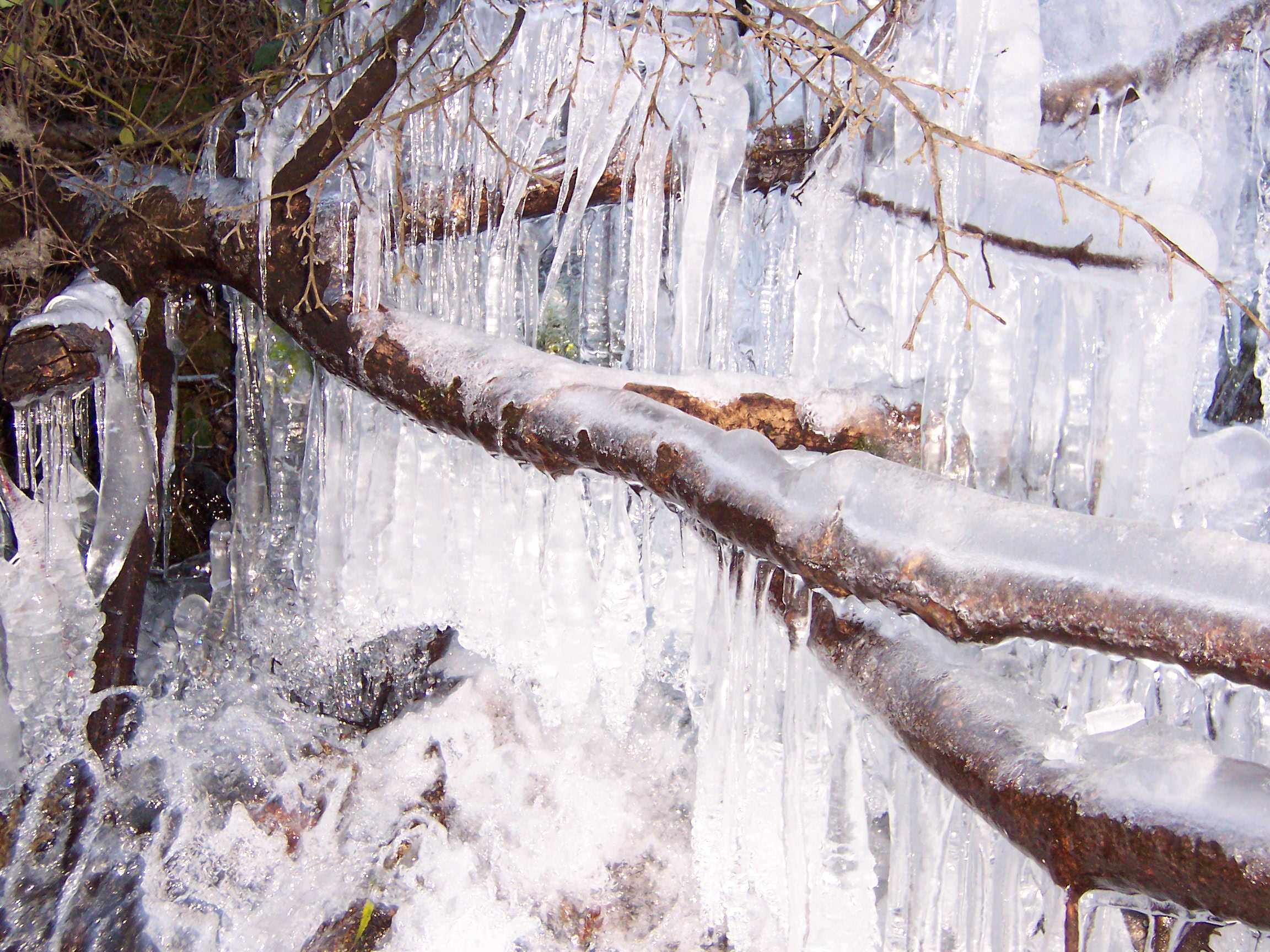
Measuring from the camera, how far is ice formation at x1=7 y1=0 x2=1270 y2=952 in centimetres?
229

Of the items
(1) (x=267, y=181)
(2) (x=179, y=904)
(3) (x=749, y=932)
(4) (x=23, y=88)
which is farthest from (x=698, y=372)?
(4) (x=23, y=88)

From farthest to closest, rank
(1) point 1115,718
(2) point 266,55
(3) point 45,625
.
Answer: (2) point 266,55 < (3) point 45,625 < (1) point 1115,718

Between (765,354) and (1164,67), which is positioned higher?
(1164,67)

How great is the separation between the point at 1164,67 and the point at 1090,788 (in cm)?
253

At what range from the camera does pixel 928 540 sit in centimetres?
142

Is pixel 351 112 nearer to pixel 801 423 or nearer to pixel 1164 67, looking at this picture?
pixel 801 423

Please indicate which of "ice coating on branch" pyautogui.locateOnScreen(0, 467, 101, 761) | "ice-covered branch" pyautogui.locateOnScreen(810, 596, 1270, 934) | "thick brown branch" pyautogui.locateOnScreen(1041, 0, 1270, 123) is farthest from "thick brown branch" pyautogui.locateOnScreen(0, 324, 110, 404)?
"thick brown branch" pyautogui.locateOnScreen(1041, 0, 1270, 123)

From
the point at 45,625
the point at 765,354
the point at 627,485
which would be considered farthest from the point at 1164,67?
the point at 45,625

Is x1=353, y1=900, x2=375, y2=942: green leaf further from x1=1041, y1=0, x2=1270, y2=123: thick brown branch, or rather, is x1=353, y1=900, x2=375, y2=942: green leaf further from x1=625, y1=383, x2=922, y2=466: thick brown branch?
x1=1041, y1=0, x2=1270, y2=123: thick brown branch

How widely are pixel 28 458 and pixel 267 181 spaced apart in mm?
1173

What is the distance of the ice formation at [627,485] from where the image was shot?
2.29 m

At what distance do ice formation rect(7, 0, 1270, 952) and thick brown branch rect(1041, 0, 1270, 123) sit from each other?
3 centimetres

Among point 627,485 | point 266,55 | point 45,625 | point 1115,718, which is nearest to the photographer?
point 1115,718

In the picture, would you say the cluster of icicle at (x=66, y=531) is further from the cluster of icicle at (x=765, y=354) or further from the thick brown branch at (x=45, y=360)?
the cluster of icicle at (x=765, y=354)
